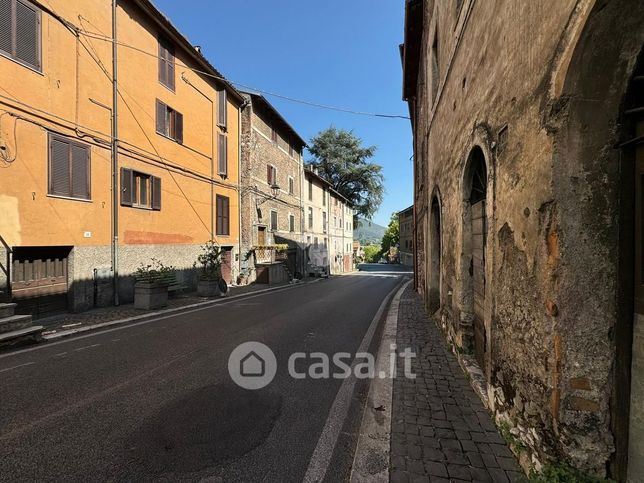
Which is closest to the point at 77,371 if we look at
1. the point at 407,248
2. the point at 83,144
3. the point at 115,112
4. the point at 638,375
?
the point at 638,375

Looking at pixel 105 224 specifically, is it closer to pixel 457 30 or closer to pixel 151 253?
pixel 151 253

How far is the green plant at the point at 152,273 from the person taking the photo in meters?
10.2

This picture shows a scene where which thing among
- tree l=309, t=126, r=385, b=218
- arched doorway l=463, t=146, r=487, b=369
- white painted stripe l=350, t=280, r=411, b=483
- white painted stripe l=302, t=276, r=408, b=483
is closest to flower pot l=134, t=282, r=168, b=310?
white painted stripe l=302, t=276, r=408, b=483

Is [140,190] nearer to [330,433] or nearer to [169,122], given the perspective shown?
[169,122]

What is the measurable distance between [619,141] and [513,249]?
1083 mm

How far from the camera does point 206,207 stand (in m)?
15.7

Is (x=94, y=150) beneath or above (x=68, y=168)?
above

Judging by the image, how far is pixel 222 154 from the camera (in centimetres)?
1717

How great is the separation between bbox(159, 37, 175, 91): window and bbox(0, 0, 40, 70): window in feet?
15.3

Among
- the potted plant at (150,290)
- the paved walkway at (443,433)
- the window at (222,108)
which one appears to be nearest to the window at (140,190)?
the potted plant at (150,290)

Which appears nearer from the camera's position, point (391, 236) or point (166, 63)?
point (166, 63)

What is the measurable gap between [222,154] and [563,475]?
17497 millimetres

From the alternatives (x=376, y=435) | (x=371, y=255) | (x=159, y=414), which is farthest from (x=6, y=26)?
(x=371, y=255)

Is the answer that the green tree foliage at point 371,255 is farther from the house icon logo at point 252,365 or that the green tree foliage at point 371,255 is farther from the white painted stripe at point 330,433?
the white painted stripe at point 330,433
